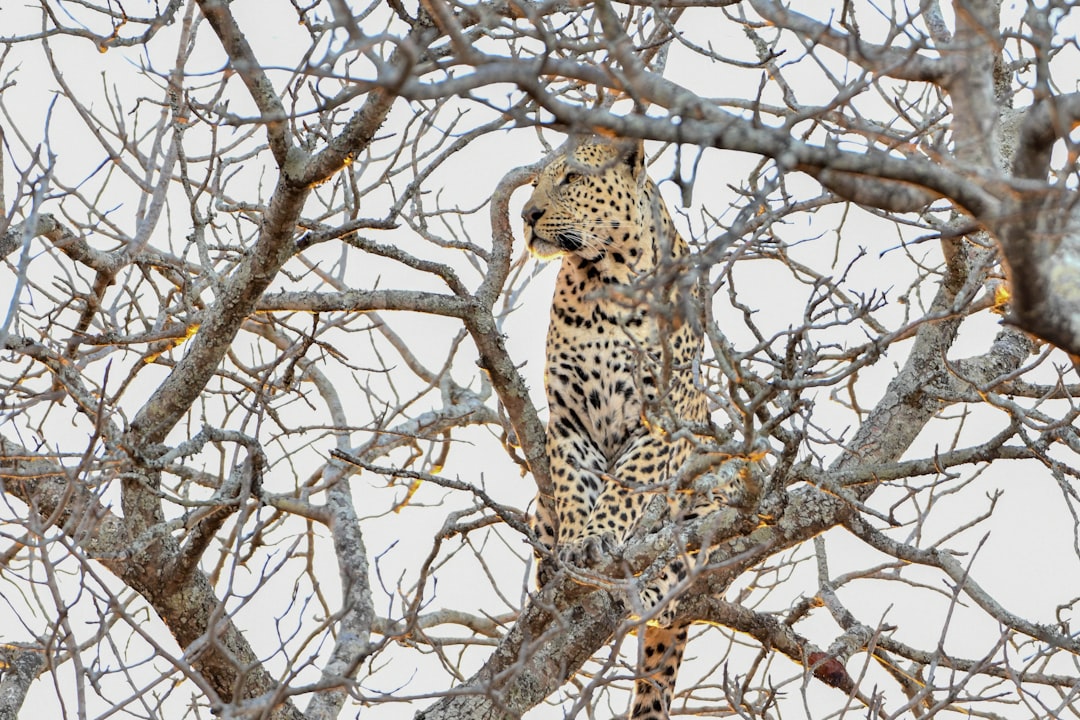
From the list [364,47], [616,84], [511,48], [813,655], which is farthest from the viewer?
[511,48]

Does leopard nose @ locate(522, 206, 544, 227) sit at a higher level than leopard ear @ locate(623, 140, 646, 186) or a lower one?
lower

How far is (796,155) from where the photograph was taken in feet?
8.80

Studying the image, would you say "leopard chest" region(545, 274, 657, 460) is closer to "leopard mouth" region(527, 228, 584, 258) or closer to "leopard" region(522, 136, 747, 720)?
"leopard" region(522, 136, 747, 720)

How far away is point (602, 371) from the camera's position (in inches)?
296

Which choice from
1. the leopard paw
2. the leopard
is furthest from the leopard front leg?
the leopard paw

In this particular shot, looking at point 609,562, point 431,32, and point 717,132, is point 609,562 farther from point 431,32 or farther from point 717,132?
point 717,132

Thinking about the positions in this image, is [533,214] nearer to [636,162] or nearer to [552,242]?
[552,242]

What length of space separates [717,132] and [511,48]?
14.5 feet

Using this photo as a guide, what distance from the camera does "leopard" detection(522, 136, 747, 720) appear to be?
6.85m

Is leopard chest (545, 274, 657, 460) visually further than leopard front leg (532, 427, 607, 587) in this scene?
Yes

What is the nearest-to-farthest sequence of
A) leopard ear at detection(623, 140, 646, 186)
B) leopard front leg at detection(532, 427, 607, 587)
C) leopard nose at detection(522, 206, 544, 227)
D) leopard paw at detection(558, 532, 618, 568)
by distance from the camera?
leopard paw at detection(558, 532, 618, 568)
leopard front leg at detection(532, 427, 607, 587)
leopard nose at detection(522, 206, 544, 227)
leopard ear at detection(623, 140, 646, 186)

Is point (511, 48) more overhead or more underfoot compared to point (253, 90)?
more overhead

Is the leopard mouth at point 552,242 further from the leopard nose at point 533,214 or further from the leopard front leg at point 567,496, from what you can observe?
the leopard front leg at point 567,496

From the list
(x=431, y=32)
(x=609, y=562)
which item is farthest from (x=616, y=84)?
(x=609, y=562)
